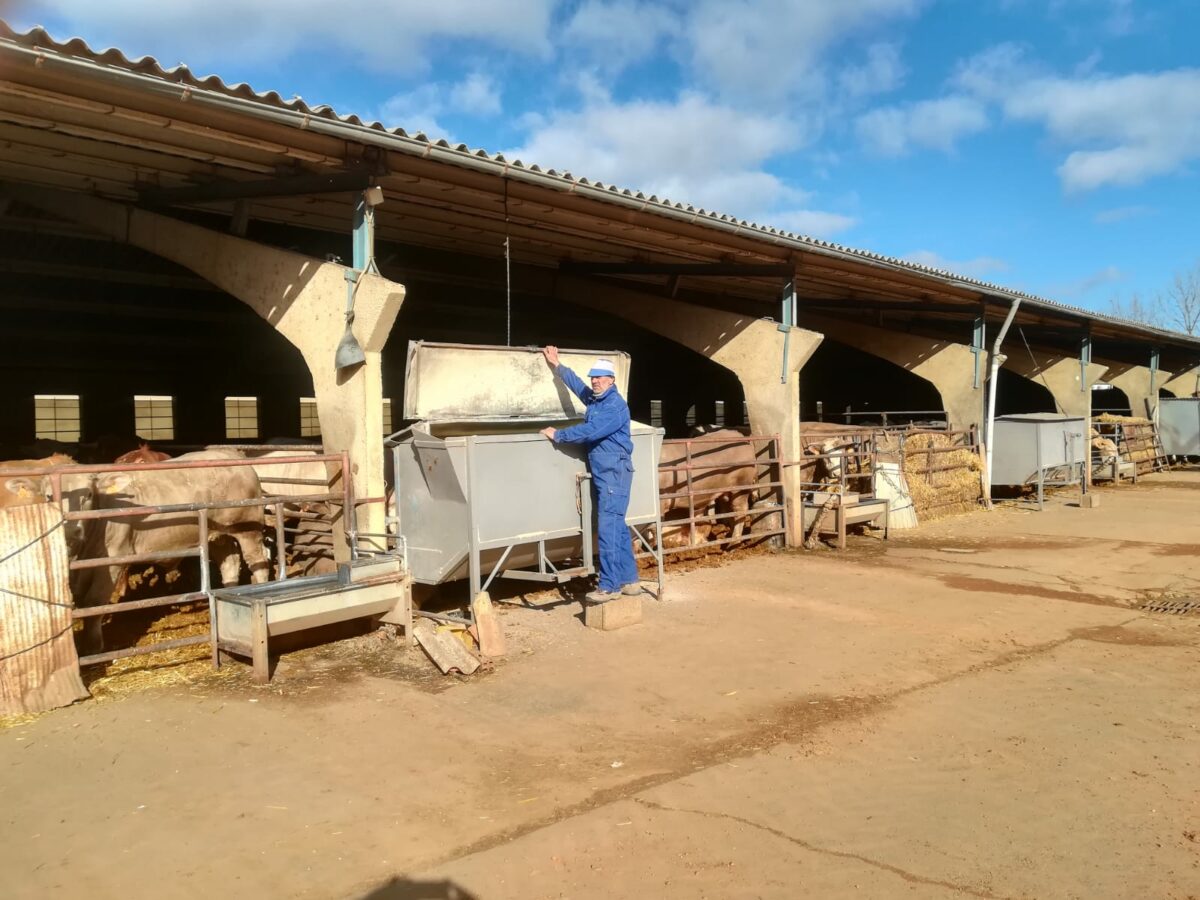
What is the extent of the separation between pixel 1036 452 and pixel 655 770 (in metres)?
15.0

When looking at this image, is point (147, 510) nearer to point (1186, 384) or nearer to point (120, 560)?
point (120, 560)

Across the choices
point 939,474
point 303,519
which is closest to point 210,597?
point 303,519

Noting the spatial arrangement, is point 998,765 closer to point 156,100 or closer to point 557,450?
point 557,450

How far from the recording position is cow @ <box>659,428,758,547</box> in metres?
11.4

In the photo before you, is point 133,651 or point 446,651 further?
point 446,651

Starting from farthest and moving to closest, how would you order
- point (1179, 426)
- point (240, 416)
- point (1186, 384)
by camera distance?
point (1186, 384)
point (1179, 426)
point (240, 416)

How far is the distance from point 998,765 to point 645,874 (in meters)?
2.23

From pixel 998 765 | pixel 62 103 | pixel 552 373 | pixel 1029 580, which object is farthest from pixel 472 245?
pixel 998 765

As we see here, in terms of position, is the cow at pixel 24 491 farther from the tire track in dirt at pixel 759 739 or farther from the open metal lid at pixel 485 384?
the tire track in dirt at pixel 759 739

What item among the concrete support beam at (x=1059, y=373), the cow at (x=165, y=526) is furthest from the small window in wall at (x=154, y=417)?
the concrete support beam at (x=1059, y=373)

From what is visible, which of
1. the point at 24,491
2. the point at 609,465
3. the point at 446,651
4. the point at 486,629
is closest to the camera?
the point at 24,491

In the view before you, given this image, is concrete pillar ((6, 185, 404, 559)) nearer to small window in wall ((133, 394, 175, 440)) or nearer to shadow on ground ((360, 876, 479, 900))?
shadow on ground ((360, 876, 479, 900))

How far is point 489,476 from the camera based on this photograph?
708 cm

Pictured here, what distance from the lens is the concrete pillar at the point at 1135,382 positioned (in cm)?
2714
